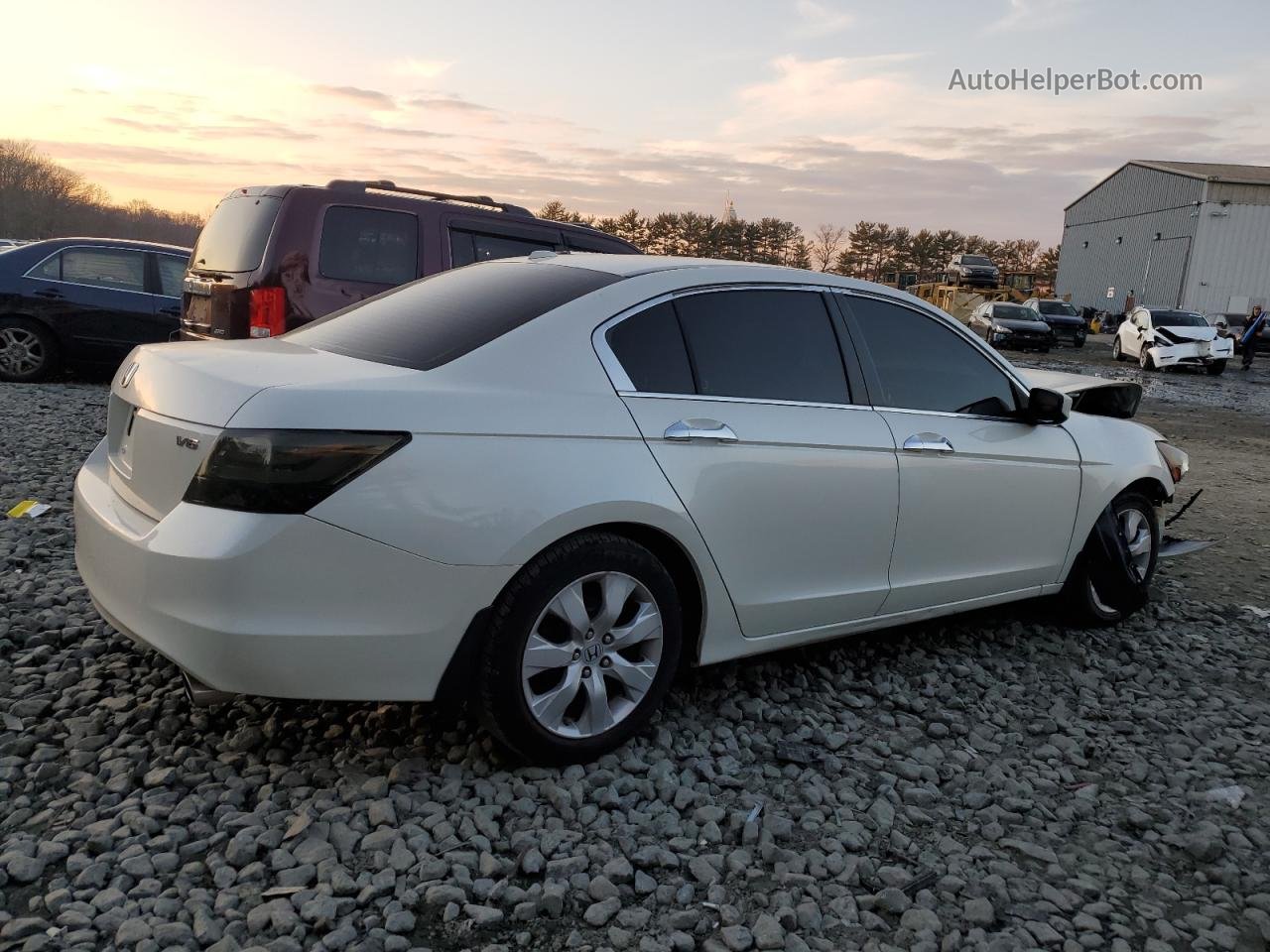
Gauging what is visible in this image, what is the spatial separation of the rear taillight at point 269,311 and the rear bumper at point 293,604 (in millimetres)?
4506

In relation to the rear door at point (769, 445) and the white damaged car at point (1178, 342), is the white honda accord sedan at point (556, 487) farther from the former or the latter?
the white damaged car at point (1178, 342)

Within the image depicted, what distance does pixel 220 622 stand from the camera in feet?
8.73

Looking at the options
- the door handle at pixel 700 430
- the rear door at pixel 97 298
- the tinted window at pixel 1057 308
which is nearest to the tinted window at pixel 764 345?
the door handle at pixel 700 430

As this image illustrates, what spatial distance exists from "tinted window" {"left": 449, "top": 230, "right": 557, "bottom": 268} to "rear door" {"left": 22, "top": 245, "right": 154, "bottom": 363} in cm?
489

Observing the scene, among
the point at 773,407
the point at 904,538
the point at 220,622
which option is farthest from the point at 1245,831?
the point at 220,622

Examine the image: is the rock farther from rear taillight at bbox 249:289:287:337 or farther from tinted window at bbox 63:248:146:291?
tinted window at bbox 63:248:146:291

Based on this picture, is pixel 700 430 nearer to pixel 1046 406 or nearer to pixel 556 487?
pixel 556 487

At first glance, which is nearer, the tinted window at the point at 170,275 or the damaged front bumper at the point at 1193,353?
the tinted window at the point at 170,275

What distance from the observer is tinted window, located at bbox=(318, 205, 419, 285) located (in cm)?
736

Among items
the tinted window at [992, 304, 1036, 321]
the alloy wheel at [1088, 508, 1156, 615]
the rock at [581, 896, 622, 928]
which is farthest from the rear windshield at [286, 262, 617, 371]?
the tinted window at [992, 304, 1036, 321]

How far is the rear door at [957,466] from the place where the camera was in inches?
156

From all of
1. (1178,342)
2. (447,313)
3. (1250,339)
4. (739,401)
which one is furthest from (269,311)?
(1250,339)

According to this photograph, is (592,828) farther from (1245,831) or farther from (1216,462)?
(1216,462)

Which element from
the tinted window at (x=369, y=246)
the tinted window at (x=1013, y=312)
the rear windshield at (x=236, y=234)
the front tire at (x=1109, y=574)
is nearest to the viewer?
the front tire at (x=1109, y=574)
